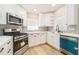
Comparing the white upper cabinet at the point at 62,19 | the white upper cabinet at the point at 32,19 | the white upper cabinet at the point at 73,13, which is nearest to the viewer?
the white upper cabinet at the point at 73,13

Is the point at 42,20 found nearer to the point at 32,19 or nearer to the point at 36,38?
the point at 32,19

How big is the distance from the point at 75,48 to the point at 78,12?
1.33 metres

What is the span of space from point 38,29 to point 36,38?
1565mm

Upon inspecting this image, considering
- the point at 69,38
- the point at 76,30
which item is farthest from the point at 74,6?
the point at 69,38

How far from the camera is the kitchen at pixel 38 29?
8.46 feet

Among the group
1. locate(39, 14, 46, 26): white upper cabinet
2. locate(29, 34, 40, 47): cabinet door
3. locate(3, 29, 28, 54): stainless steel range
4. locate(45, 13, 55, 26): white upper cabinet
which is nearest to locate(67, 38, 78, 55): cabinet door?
locate(3, 29, 28, 54): stainless steel range

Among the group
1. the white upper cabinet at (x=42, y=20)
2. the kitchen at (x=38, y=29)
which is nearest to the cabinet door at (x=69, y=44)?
the kitchen at (x=38, y=29)

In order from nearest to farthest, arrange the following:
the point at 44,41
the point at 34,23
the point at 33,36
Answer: the point at 33,36, the point at 44,41, the point at 34,23

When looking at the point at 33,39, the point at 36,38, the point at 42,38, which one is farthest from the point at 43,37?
the point at 33,39

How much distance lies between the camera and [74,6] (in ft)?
10.9

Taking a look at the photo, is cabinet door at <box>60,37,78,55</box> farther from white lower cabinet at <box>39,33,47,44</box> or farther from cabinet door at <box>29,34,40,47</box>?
white lower cabinet at <box>39,33,47,44</box>

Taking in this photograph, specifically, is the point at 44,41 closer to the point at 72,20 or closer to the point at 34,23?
the point at 34,23

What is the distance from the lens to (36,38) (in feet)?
15.9

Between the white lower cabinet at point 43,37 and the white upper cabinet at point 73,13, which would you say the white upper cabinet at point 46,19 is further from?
the white upper cabinet at point 73,13
